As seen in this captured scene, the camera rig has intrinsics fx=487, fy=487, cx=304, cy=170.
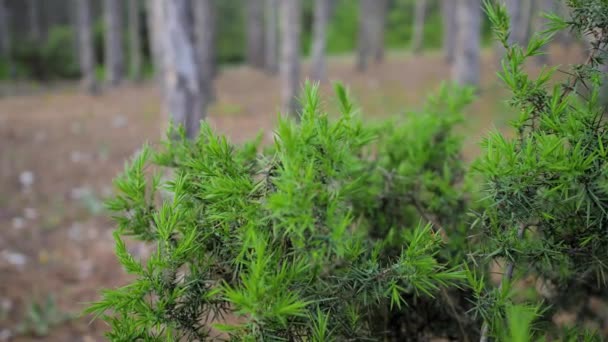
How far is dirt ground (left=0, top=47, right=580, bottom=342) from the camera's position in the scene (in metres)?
5.21

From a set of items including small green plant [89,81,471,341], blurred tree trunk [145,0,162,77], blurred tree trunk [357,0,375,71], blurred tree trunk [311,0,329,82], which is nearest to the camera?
small green plant [89,81,471,341]

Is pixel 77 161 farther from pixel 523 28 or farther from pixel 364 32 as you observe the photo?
pixel 523 28

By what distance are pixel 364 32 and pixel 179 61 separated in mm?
15776

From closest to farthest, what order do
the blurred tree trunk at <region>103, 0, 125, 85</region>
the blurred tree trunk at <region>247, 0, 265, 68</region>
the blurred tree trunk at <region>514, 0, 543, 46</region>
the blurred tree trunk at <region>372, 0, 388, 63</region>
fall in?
the blurred tree trunk at <region>514, 0, 543, 46</region> < the blurred tree trunk at <region>103, 0, 125, 85</region> < the blurred tree trunk at <region>247, 0, 265, 68</region> < the blurred tree trunk at <region>372, 0, 388, 63</region>

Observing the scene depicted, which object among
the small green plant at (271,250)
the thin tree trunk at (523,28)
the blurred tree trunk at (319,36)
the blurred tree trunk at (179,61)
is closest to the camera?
the small green plant at (271,250)

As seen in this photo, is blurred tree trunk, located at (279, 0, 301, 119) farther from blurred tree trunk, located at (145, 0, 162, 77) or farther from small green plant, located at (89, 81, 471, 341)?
small green plant, located at (89, 81, 471, 341)

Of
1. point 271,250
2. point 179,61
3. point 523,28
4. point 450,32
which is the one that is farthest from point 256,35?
point 271,250

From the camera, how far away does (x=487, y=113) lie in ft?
39.5

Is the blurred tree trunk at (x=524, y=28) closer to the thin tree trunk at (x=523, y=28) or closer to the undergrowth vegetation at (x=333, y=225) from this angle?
the thin tree trunk at (x=523, y=28)

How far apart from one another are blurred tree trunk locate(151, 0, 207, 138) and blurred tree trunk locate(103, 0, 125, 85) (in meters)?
13.4

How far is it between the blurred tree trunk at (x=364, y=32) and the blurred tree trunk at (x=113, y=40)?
9.10m

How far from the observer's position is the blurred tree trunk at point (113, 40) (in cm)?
1712

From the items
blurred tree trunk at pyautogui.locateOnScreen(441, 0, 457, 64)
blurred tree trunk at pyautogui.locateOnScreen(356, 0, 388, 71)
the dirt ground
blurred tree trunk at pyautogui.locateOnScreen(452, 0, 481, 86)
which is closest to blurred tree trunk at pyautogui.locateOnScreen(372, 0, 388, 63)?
blurred tree trunk at pyautogui.locateOnScreen(356, 0, 388, 71)

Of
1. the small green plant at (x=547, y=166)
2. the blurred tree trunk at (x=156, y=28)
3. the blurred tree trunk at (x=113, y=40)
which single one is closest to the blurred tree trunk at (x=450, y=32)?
the blurred tree trunk at (x=156, y=28)
